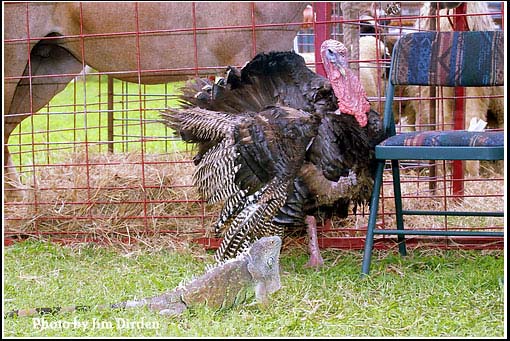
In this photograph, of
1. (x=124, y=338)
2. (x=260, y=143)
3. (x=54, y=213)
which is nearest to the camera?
(x=124, y=338)

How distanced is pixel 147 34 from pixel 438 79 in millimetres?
2252

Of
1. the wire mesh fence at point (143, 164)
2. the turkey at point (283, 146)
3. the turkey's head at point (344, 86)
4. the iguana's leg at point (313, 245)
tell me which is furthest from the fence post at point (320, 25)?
the iguana's leg at point (313, 245)

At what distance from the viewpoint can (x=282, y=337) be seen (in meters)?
3.46

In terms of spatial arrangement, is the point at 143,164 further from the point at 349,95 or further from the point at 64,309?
the point at 64,309

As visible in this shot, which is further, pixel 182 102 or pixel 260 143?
pixel 182 102

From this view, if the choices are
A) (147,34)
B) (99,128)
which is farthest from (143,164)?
(99,128)

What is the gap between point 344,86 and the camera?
4684 mm

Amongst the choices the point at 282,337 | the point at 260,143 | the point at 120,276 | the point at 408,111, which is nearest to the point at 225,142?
the point at 260,143

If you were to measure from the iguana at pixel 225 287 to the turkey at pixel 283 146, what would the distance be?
21.7 inches

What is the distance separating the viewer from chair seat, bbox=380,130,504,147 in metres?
4.07

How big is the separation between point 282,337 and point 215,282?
494 mm

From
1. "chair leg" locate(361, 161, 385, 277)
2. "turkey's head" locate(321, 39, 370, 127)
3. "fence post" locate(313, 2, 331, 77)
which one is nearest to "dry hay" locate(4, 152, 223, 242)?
"fence post" locate(313, 2, 331, 77)

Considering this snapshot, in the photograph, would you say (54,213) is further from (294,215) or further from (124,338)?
(124,338)

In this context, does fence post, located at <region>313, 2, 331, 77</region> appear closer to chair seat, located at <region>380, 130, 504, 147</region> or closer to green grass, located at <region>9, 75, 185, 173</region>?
chair seat, located at <region>380, 130, 504, 147</region>
